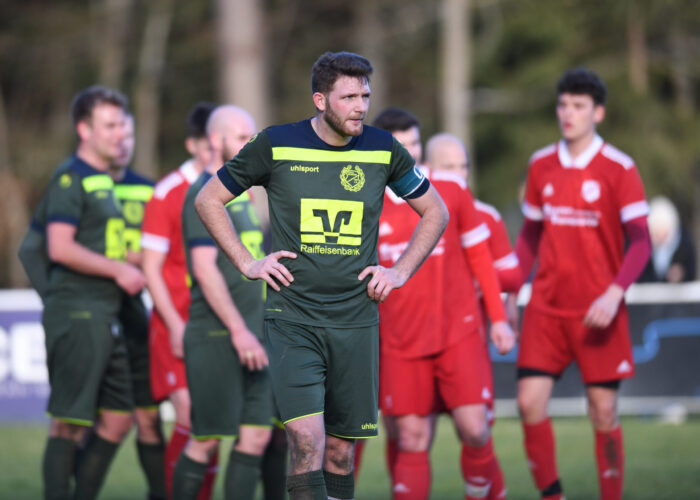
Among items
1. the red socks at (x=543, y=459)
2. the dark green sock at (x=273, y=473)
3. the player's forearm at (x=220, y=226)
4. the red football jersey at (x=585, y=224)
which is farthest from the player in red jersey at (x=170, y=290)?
the red football jersey at (x=585, y=224)

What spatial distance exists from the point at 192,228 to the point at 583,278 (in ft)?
8.26

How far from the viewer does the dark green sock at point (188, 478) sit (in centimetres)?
649

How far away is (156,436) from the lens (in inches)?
294

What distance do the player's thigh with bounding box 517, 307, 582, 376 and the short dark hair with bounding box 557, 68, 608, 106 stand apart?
1468 millimetres

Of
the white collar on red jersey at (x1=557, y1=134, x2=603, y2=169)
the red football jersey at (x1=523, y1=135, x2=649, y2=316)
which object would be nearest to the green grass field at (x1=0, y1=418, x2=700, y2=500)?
the red football jersey at (x1=523, y1=135, x2=649, y2=316)

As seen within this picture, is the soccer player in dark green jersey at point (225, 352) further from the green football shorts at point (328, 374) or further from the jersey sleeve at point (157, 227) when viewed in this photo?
the green football shorts at point (328, 374)

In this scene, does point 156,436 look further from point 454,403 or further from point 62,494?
point 454,403

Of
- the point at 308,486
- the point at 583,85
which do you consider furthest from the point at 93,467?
the point at 583,85

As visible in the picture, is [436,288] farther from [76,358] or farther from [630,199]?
[76,358]

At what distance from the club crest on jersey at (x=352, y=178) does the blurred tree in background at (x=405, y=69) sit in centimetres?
2125

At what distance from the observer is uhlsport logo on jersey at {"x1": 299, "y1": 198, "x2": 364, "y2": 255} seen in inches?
204

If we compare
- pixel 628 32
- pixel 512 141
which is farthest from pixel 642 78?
pixel 512 141

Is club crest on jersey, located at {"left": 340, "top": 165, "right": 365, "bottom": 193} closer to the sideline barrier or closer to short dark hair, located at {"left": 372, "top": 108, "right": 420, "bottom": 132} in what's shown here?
short dark hair, located at {"left": 372, "top": 108, "right": 420, "bottom": 132}

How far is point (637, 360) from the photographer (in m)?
12.3
